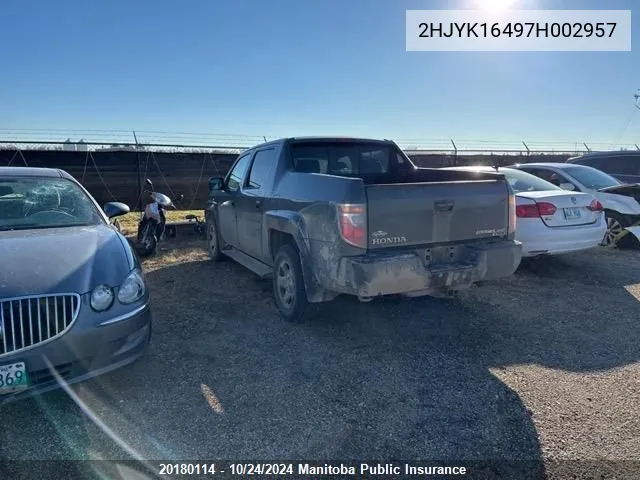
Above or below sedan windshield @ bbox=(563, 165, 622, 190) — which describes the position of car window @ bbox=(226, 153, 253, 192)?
above

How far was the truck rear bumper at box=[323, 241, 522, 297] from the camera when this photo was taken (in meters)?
3.56

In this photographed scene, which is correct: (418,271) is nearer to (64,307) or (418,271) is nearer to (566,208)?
(64,307)

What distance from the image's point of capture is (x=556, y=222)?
236 inches

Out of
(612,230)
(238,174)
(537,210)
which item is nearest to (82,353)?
(238,174)

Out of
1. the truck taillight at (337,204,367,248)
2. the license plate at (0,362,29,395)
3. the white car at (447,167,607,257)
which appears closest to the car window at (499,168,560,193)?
the white car at (447,167,607,257)

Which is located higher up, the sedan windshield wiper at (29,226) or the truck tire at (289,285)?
the sedan windshield wiper at (29,226)

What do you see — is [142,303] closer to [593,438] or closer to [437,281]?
[437,281]

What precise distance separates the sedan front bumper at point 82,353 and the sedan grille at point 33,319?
0.05 meters

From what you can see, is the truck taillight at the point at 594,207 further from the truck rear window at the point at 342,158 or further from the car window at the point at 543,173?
the truck rear window at the point at 342,158

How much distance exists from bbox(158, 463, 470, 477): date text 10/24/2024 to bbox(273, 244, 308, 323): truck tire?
1.97 meters

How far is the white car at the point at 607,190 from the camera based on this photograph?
7.91 meters

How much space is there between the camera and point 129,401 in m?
3.18

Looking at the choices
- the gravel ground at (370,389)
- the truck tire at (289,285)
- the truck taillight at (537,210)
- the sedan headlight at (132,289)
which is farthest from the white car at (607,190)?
the sedan headlight at (132,289)

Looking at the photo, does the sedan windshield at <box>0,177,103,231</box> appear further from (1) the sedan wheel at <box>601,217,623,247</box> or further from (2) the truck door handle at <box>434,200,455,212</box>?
(1) the sedan wheel at <box>601,217,623,247</box>
